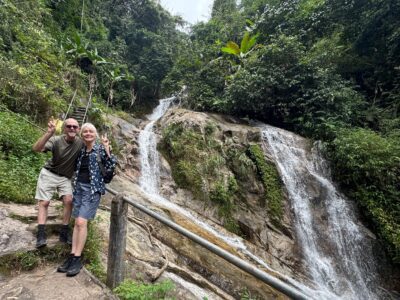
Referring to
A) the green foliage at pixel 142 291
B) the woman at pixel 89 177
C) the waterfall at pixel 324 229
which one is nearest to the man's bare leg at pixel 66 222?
the woman at pixel 89 177

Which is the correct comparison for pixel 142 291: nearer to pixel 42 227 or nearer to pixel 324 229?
pixel 42 227

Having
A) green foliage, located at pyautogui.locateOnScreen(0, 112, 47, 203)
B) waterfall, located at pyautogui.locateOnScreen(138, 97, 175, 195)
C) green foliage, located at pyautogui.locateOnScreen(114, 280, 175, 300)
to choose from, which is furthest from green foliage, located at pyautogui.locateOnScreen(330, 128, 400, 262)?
green foliage, located at pyautogui.locateOnScreen(0, 112, 47, 203)

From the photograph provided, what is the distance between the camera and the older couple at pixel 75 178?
9.57 feet

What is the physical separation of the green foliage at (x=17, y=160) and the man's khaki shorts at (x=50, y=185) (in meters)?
1.31

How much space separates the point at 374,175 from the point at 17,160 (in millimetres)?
10668

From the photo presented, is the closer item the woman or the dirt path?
the dirt path

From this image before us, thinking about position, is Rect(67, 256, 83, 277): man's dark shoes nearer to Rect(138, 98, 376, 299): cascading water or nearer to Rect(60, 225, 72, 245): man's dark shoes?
Rect(60, 225, 72, 245): man's dark shoes

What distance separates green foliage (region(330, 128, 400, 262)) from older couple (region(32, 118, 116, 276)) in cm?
897

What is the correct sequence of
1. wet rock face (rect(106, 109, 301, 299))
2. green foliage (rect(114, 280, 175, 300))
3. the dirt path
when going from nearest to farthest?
green foliage (rect(114, 280, 175, 300)) → the dirt path → wet rock face (rect(106, 109, 301, 299))

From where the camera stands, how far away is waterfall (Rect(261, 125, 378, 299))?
25.4ft

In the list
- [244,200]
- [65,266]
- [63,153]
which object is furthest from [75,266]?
[244,200]

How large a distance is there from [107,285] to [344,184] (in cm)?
985

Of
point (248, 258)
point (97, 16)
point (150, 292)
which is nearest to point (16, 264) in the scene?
point (150, 292)

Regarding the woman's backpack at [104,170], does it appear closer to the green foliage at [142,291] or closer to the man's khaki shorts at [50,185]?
the man's khaki shorts at [50,185]
